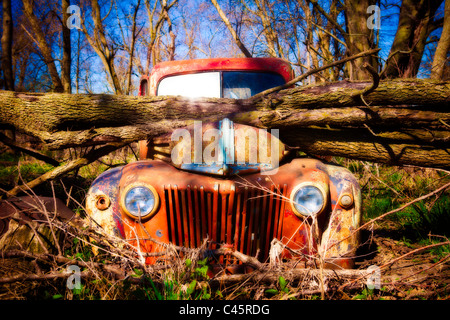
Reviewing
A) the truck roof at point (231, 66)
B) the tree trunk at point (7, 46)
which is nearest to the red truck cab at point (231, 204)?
the truck roof at point (231, 66)

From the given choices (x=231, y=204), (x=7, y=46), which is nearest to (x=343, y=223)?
(x=231, y=204)

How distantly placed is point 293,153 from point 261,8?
950 centimetres

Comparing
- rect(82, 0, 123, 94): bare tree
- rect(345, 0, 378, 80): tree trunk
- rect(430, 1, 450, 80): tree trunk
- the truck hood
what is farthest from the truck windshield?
rect(82, 0, 123, 94): bare tree

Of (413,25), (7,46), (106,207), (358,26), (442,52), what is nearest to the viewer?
(106,207)

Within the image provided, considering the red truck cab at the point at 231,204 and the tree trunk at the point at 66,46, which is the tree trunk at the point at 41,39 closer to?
Answer: the tree trunk at the point at 66,46

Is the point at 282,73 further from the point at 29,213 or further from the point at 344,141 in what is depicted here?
the point at 29,213

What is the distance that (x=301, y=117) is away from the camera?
2.52 m

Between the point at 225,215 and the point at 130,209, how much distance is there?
0.63 metres

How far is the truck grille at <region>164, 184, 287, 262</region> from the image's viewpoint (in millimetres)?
1878

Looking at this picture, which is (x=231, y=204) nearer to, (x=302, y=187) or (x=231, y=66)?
(x=302, y=187)

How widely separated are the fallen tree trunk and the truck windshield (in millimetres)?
477

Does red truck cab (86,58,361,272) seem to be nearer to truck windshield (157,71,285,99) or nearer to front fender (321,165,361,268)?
front fender (321,165,361,268)
